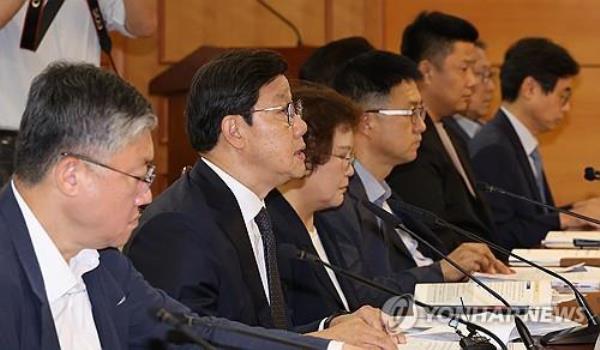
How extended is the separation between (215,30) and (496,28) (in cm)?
166

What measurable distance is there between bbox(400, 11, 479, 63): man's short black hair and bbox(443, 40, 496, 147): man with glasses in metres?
0.77

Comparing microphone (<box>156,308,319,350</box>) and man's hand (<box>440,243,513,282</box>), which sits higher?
microphone (<box>156,308,319,350</box>)

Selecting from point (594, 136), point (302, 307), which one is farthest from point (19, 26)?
point (594, 136)

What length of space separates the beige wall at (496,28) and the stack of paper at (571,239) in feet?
7.33

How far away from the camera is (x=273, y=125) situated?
104 inches

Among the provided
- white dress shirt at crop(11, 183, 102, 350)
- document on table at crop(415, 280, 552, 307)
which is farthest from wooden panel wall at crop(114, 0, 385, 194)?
white dress shirt at crop(11, 183, 102, 350)

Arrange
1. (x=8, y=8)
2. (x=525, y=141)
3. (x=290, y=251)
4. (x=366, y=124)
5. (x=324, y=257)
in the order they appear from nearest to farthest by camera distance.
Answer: (x=290, y=251)
(x=8, y=8)
(x=324, y=257)
(x=366, y=124)
(x=525, y=141)

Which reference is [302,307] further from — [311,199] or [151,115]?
[151,115]

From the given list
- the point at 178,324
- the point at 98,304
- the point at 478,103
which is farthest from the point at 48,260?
the point at 478,103

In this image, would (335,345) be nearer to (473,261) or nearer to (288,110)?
(288,110)

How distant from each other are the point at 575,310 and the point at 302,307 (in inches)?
25.0

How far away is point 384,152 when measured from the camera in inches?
144

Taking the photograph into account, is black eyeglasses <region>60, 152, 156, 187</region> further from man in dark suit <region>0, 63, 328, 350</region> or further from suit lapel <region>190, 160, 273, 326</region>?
suit lapel <region>190, 160, 273, 326</region>

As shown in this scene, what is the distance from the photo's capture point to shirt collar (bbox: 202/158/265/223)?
255 cm
